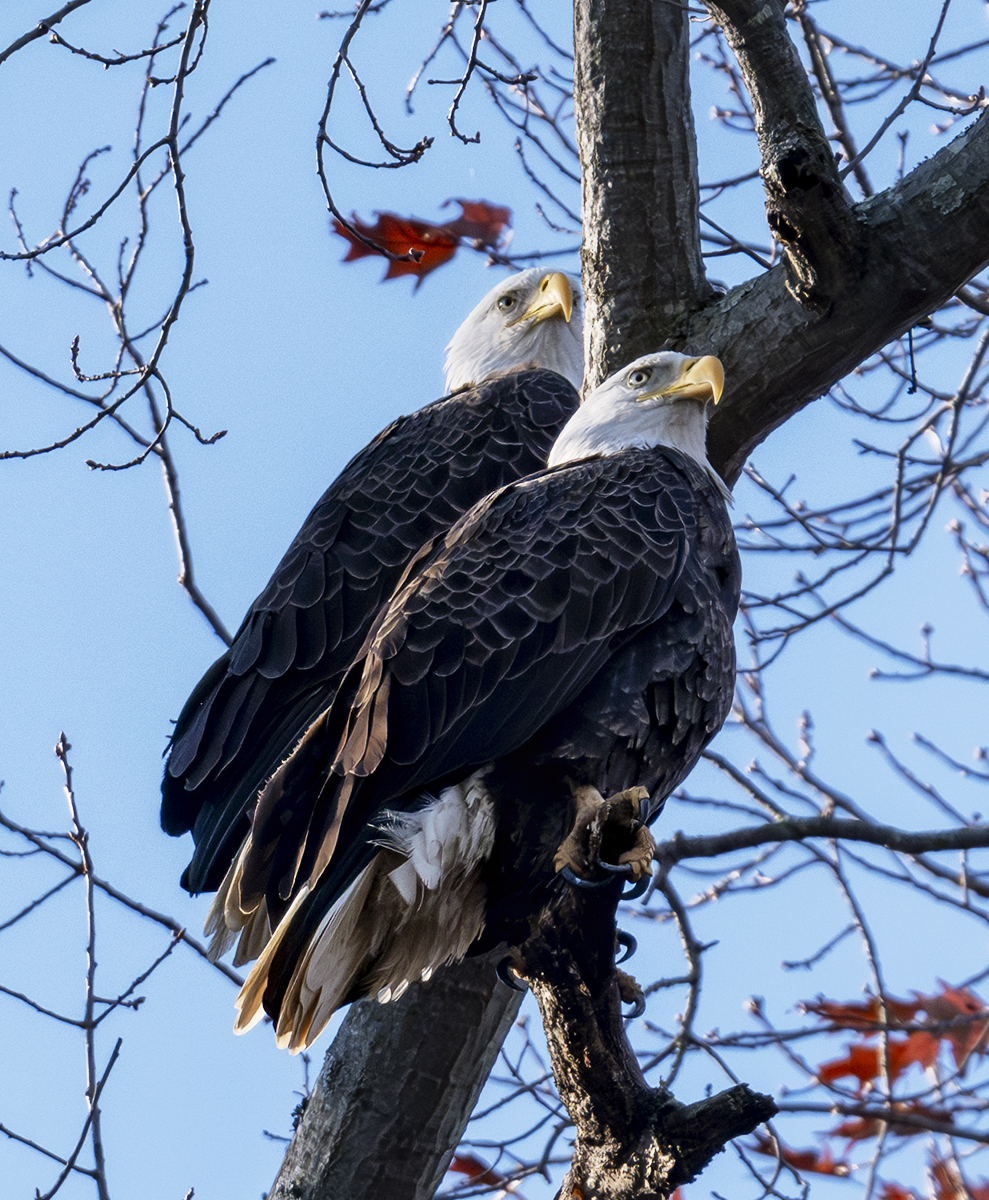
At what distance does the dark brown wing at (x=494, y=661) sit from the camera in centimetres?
329

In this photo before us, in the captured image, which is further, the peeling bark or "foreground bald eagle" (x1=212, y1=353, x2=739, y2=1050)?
"foreground bald eagle" (x1=212, y1=353, x2=739, y2=1050)

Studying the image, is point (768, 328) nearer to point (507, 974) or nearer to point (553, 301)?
point (553, 301)

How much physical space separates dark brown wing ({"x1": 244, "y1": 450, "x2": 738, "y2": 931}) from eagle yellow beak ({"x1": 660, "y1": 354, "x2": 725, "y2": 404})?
43 cm

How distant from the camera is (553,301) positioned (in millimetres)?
5430

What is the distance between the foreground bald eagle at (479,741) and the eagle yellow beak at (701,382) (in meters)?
0.42

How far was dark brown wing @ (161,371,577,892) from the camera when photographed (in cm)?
399

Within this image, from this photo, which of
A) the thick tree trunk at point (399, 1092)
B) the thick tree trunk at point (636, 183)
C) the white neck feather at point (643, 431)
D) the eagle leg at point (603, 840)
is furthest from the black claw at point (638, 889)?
the thick tree trunk at point (636, 183)

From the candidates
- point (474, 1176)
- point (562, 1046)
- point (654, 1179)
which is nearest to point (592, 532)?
point (562, 1046)

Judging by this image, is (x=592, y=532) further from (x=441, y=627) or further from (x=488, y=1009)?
(x=488, y=1009)

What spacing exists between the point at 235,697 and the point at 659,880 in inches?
52.3

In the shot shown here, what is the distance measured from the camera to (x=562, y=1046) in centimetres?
305

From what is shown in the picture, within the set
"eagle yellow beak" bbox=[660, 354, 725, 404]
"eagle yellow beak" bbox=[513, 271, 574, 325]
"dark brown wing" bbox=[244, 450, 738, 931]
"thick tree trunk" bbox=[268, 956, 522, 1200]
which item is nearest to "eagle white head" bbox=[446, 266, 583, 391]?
"eagle yellow beak" bbox=[513, 271, 574, 325]

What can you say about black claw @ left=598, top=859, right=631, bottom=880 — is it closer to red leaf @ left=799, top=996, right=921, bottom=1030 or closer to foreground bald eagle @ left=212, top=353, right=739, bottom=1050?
foreground bald eagle @ left=212, top=353, right=739, bottom=1050

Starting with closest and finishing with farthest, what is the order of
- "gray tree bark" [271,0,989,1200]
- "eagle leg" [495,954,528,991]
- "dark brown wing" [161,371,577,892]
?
"eagle leg" [495,954,528,991]
"gray tree bark" [271,0,989,1200]
"dark brown wing" [161,371,577,892]
